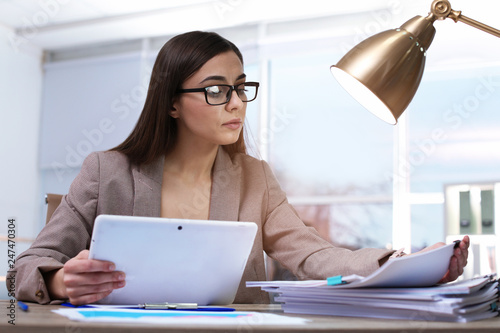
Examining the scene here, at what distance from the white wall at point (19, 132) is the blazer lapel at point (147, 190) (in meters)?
4.20

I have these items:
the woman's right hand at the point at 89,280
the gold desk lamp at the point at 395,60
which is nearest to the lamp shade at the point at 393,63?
the gold desk lamp at the point at 395,60

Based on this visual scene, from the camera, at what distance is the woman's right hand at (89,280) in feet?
2.76

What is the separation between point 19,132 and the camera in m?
5.54

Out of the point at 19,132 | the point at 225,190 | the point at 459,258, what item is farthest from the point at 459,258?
the point at 19,132

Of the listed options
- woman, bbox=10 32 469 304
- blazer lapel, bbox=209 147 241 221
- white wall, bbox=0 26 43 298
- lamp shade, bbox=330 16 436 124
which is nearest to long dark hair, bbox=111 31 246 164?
woman, bbox=10 32 469 304

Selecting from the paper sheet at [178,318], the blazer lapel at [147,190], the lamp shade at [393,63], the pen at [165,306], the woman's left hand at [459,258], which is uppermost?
the lamp shade at [393,63]

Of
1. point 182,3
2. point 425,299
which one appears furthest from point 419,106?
point 425,299

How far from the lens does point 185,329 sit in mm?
567

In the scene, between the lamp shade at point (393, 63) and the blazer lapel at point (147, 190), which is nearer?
the lamp shade at point (393, 63)

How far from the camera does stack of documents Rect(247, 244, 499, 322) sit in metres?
0.71

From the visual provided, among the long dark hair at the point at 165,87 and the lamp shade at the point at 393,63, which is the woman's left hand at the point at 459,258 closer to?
the lamp shade at the point at 393,63

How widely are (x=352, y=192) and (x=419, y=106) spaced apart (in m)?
0.91

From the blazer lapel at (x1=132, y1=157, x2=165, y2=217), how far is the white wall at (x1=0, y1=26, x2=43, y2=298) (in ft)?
13.8

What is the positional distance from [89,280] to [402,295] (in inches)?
18.5
